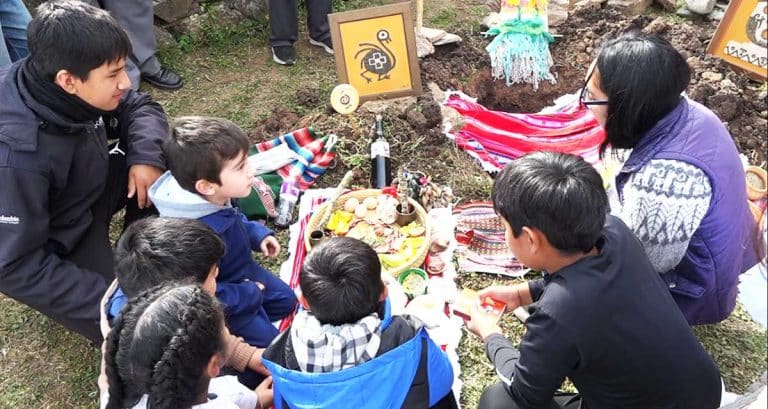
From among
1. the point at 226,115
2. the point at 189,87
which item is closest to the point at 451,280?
the point at 226,115

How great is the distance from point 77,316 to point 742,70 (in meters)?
5.16

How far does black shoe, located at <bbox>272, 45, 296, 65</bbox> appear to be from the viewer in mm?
5508

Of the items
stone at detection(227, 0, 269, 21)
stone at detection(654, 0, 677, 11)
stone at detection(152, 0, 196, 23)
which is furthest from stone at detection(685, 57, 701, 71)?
stone at detection(152, 0, 196, 23)

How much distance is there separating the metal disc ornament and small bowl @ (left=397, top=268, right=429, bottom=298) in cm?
165

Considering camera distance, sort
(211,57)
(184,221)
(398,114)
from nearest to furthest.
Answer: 1. (184,221)
2. (398,114)
3. (211,57)

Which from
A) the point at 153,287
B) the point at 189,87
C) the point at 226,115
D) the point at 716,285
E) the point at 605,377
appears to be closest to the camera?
the point at 605,377

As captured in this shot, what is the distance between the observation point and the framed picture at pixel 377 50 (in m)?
4.39

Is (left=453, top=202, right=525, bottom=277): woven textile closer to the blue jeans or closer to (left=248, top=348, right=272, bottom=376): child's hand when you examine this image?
(left=248, top=348, right=272, bottom=376): child's hand

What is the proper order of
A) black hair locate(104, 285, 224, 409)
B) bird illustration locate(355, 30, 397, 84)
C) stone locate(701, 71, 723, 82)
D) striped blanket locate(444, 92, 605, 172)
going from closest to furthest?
black hair locate(104, 285, 224, 409), striped blanket locate(444, 92, 605, 172), bird illustration locate(355, 30, 397, 84), stone locate(701, 71, 723, 82)

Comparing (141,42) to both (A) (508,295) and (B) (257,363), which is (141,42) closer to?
(B) (257,363)

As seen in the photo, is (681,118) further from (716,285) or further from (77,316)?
(77,316)

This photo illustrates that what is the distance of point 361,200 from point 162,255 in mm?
1710

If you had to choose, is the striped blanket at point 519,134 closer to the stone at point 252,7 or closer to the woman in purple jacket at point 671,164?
the woman in purple jacket at point 671,164

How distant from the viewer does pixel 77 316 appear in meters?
2.79
